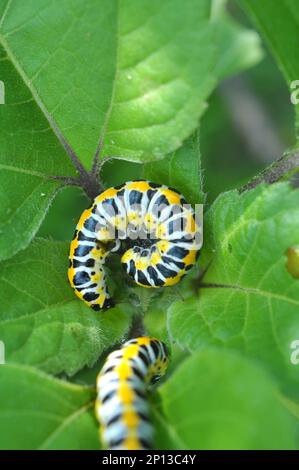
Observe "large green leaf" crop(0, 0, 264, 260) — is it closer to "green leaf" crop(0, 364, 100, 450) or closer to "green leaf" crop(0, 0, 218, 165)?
"green leaf" crop(0, 0, 218, 165)

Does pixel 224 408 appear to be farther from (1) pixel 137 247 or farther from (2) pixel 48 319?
(1) pixel 137 247

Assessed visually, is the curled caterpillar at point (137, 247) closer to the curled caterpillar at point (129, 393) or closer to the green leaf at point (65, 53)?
the curled caterpillar at point (129, 393)

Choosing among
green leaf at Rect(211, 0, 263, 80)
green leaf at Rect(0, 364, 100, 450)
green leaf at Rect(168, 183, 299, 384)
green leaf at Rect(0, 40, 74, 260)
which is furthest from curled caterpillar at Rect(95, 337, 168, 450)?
green leaf at Rect(211, 0, 263, 80)

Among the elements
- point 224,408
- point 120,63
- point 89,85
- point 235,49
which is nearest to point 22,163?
point 89,85

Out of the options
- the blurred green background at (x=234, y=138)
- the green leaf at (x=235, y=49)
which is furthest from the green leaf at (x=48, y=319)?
the green leaf at (x=235, y=49)

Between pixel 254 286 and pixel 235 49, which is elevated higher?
pixel 235 49

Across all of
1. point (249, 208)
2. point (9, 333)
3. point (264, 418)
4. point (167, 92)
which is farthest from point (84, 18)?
point (264, 418)

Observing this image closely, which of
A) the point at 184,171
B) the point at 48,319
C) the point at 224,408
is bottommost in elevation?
the point at 224,408
